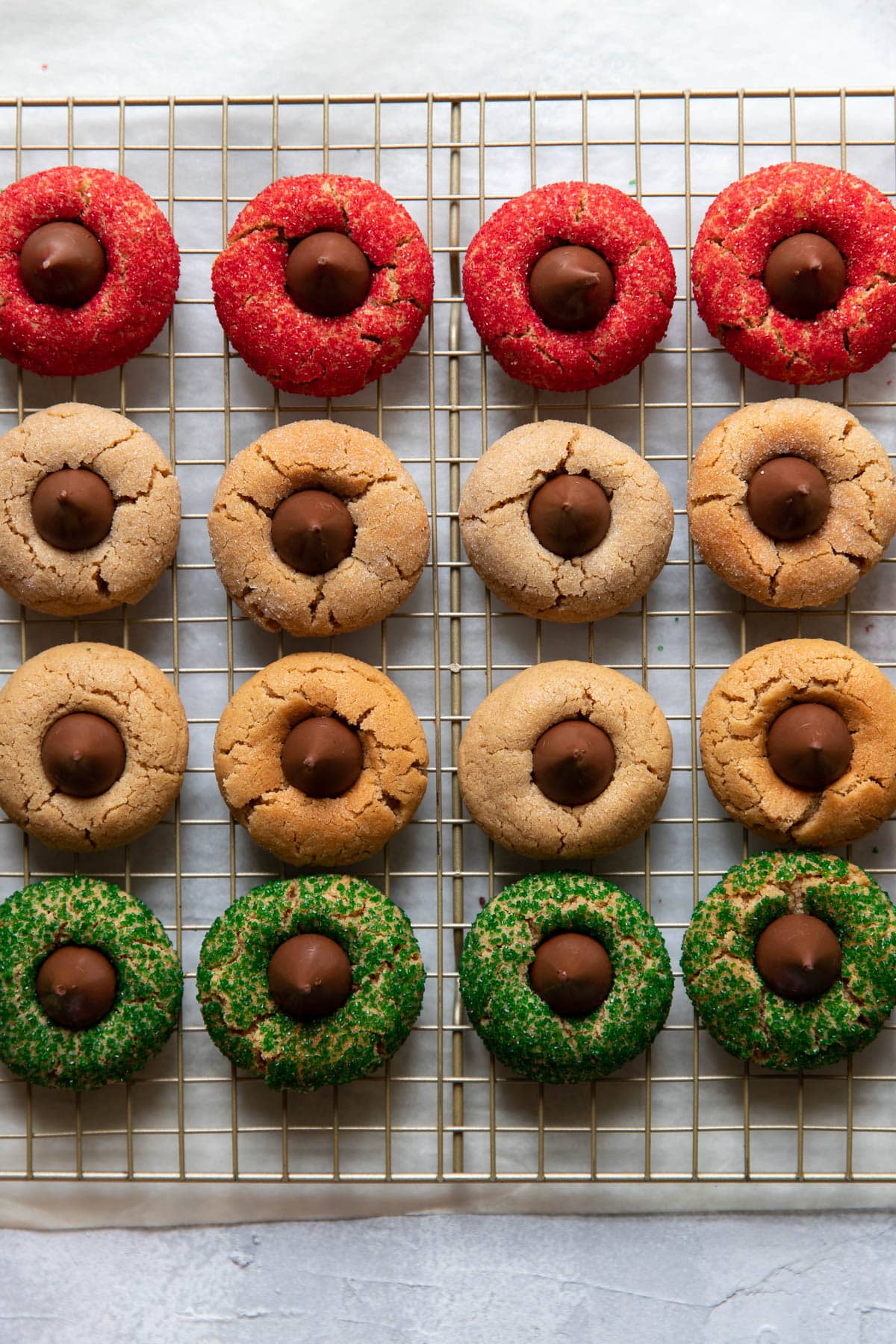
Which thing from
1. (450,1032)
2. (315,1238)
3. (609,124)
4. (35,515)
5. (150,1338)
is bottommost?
(150,1338)

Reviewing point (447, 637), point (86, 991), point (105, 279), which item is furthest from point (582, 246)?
point (86, 991)

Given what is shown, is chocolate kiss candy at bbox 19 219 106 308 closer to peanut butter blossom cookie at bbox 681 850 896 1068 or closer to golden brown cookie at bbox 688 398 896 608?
golden brown cookie at bbox 688 398 896 608

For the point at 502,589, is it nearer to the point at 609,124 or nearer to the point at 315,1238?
the point at 609,124

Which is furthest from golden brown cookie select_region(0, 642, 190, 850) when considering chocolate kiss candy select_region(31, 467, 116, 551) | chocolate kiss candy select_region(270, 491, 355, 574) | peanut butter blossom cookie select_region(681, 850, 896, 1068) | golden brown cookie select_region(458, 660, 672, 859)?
peanut butter blossom cookie select_region(681, 850, 896, 1068)

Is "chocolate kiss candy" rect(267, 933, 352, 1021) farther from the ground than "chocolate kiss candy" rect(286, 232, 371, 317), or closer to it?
closer to it

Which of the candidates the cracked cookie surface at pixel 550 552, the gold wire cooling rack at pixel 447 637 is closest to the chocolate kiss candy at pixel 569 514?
the cracked cookie surface at pixel 550 552

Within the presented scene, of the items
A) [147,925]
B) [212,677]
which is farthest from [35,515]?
[147,925]
